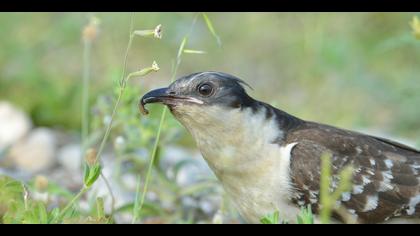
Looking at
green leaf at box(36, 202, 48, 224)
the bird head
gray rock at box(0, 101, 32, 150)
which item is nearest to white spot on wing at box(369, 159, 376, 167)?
the bird head

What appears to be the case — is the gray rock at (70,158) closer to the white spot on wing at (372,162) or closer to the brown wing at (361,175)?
the brown wing at (361,175)

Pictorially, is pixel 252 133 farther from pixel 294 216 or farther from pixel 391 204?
pixel 391 204

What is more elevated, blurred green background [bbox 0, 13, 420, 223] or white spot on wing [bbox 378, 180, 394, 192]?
blurred green background [bbox 0, 13, 420, 223]

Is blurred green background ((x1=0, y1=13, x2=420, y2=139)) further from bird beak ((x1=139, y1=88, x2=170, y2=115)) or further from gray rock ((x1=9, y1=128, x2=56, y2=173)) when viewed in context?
bird beak ((x1=139, y1=88, x2=170, y2=115))

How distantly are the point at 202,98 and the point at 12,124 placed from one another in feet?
10.9

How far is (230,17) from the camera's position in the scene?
1080cm

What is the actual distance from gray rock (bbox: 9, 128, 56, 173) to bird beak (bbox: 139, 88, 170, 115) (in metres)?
2.70

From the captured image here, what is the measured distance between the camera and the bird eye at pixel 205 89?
5199mm

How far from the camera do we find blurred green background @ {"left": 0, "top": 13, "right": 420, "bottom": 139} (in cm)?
849

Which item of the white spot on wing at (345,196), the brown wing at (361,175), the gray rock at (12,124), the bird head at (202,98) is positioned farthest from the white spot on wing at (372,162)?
the gray rock at (12,124)

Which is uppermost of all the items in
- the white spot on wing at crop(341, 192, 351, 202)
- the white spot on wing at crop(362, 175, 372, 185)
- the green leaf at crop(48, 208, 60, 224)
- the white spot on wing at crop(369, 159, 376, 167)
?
the white spot on wing at crop(369, 159, 376, 167)
